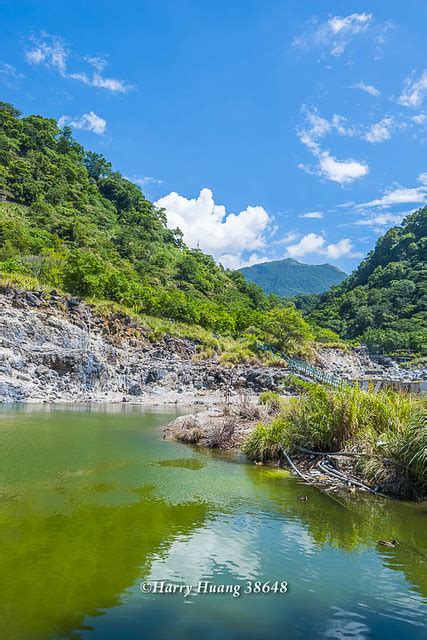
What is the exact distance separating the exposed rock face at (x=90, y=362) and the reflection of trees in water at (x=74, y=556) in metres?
22.9

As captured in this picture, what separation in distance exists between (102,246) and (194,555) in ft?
217

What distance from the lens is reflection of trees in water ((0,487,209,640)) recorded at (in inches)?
187

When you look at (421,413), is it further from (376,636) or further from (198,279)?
(198,279)

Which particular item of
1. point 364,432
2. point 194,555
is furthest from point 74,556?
point 364,432

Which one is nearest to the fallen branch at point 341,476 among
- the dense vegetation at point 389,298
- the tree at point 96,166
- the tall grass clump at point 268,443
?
the tall grass clump at point 268,443

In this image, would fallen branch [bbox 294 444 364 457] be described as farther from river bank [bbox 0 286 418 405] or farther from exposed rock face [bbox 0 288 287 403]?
exposed rock face [bbox 0 288 287 403]

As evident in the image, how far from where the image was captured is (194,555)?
657 centimetres

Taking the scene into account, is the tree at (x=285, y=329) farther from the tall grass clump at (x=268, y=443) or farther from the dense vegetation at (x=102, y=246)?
the tall grass clump at (x=268, y=443)

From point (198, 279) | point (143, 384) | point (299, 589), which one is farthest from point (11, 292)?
point (198, 279)

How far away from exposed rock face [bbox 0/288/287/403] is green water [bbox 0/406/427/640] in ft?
64.3

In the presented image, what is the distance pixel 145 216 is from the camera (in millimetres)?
99375

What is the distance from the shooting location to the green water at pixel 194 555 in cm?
480

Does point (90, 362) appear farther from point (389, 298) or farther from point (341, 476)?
point (389, 298)

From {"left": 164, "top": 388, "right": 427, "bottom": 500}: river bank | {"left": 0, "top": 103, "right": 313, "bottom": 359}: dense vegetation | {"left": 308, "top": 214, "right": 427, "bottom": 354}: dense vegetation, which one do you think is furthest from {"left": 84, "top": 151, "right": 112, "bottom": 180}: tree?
{"left": 164, "top": 388, "right": 427, "bottom": 500}: river bank
